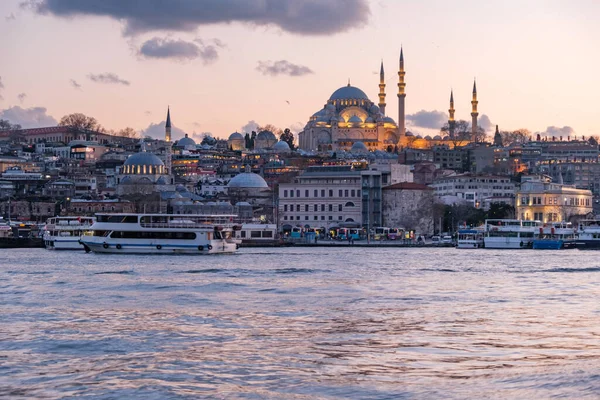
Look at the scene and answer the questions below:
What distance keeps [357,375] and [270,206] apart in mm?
65885

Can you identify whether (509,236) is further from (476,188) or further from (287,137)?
(287,137)

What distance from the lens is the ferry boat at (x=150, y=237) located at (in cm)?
4125

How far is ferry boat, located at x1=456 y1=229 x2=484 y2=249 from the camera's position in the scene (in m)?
53.0

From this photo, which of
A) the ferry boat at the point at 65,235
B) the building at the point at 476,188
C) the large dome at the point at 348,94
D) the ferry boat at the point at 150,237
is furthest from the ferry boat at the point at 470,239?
the large dome at the point at 348,94

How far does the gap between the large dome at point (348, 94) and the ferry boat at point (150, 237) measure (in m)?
90.0

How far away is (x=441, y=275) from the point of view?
1110 inches

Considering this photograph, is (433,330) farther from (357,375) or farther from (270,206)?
(270,206)

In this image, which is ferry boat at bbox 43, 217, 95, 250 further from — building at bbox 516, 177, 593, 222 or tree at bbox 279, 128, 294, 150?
tree at bbox 279, 128, 294, 150

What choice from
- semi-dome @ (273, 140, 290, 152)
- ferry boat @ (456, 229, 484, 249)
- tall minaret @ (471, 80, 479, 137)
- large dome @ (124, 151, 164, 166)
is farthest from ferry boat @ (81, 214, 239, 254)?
tall minaret @ (471, 80, 479, 137)

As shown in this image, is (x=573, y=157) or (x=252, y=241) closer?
(x=252, y=241)

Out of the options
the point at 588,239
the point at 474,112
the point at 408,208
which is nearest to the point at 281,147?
the point at 474,112

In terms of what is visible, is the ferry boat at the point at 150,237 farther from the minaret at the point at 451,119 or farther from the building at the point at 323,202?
the minaret at the point at 451,119

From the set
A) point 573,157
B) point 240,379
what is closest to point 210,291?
point 240,379

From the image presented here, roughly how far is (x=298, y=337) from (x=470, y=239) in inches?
1583
